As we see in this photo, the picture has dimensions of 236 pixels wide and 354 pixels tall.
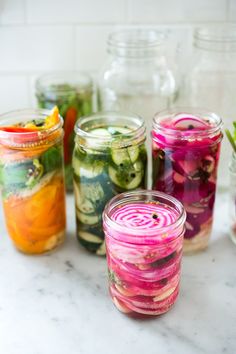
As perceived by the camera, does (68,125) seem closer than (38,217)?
No

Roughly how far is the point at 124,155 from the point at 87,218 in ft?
0.42

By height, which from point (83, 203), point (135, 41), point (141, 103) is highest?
point (135, 41)

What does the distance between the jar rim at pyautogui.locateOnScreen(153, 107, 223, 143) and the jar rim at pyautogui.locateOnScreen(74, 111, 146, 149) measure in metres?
0.03

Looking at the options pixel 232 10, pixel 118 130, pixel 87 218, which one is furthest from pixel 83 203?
pixel 232 10

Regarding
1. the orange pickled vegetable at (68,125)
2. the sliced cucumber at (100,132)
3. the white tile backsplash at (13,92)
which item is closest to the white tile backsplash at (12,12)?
the white tile backsplash at (13,92)

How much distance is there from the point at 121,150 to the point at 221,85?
0.96 feet

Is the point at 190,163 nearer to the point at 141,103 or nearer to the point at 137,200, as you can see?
the point at 137,200

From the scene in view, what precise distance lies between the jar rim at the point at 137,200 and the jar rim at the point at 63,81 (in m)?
0.31

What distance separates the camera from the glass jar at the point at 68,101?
3.53ft

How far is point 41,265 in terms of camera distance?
3.11 ft

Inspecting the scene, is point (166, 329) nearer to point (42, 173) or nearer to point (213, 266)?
point (213, 266)

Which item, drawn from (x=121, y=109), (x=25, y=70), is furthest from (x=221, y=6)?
(x=25, y=70)

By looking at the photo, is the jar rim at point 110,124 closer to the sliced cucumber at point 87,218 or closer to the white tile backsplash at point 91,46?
the sliced cucumber at point 87,218

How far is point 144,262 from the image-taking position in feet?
2.57
